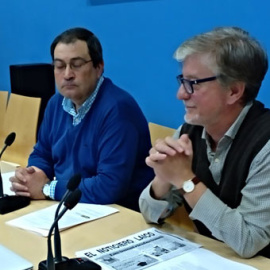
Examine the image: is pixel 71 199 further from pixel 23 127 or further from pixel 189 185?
pixel 23 127

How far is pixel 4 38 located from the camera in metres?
4.41

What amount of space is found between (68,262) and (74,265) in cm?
2

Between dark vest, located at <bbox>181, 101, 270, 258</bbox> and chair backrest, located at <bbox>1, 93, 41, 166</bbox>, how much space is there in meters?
1.74

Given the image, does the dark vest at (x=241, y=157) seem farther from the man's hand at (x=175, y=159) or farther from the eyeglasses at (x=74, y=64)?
the eyeglasses at (x=74, y=64)

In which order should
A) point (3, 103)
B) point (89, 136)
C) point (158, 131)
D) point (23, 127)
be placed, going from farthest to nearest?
1. point (3, 103)
2. point (23, 127)
3. point (158, 131)
4. point (89, 136)

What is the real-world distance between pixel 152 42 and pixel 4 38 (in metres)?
2.07

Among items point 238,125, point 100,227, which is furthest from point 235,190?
point 100,227

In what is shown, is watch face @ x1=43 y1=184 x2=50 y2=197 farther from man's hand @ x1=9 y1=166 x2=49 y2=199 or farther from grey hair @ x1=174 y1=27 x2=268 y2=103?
grey hair @ x1=174 y1=27 x2=268 y2=103

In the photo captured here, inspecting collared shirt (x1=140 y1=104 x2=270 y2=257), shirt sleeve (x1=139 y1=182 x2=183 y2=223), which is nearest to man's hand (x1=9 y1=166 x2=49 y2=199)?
shirt sleeve (x1=139 y1=182 x2=183 y2=223)

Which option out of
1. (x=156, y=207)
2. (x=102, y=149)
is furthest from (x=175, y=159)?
(x=102, y=149)

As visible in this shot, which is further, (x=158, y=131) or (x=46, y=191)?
(x=158, y=131)

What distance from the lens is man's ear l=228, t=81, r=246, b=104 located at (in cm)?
144

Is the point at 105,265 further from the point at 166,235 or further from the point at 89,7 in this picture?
the point at 89,7

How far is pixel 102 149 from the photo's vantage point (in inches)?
75.0
